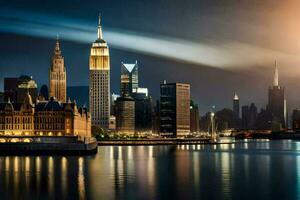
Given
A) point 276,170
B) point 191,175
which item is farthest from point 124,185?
point 276,170

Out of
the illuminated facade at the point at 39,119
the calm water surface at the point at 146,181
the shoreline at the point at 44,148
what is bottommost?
the calm water surface at the point at 146,181

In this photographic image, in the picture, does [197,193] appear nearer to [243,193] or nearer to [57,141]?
[243,193]

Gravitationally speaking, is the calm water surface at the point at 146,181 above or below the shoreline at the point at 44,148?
below

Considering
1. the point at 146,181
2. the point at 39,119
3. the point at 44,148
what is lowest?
the point at 146,181

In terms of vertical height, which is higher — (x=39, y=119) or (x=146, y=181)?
(x=39, y=119)

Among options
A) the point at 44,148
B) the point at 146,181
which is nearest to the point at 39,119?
the point at 44,148

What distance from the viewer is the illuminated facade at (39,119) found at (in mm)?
123688

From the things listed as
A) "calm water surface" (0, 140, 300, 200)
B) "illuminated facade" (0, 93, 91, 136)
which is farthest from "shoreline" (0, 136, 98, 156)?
"calm water surface" (0, 140, 300, 200)

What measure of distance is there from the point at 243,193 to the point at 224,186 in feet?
15.8

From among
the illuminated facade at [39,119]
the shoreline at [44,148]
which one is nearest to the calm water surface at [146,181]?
the shoreline at [44,148]

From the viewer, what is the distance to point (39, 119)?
12481 cm

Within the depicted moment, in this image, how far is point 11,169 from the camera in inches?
2810

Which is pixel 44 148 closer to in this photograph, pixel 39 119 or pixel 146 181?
pixel 39 119

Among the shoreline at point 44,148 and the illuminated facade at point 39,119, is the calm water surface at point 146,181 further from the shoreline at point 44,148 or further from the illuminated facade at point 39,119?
the illuminated facade at point 39,119
